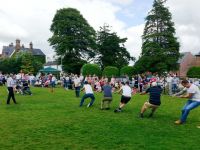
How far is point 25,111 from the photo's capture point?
1775 cm

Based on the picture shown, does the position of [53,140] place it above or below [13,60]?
below

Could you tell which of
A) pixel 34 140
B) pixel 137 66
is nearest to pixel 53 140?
pixel 34 140

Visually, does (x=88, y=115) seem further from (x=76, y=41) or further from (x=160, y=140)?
(x=76, y=41)

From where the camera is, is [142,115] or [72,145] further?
[142,115]

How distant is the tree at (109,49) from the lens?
Result: 82.3 metres

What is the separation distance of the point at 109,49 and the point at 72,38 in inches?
598

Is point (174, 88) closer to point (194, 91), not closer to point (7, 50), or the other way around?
point (194, 91)

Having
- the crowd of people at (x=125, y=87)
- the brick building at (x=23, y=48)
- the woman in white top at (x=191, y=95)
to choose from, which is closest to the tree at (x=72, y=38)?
the crowd of people at (x=125, y=87)

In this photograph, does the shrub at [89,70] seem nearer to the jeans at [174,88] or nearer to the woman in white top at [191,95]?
the jeans at [174,88]

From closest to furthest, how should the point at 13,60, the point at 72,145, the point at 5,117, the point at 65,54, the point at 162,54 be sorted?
the point at 72,145, the point at 5,117, the point at 162,54, the point at 65,54, the point at 13,60

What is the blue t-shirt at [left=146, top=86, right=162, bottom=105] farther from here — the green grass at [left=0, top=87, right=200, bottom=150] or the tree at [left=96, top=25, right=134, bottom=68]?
the tree at [left=96, top=25, right=134, bottom=68]

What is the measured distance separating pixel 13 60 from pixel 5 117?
71.8 m

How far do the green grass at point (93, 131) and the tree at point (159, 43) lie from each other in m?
46.2

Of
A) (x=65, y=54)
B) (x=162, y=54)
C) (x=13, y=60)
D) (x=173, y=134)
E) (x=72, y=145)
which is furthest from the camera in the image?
(x=13, y=60)
